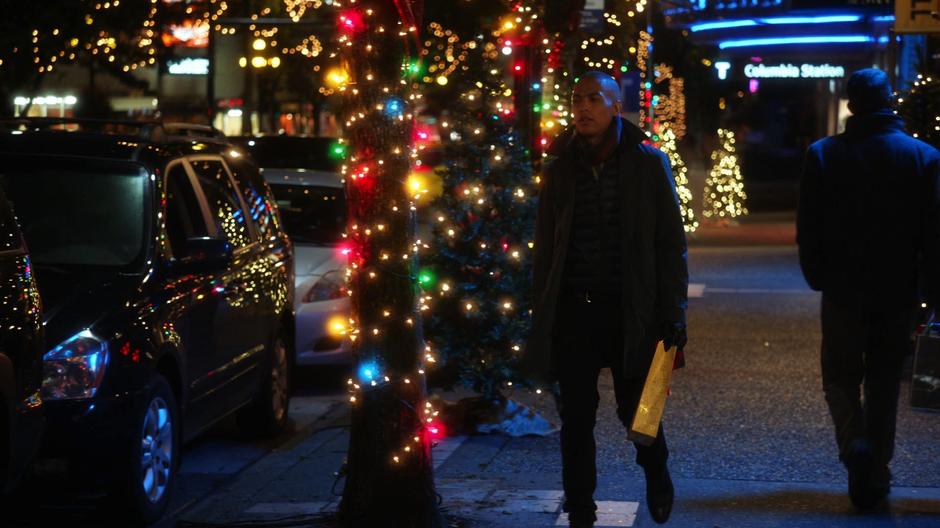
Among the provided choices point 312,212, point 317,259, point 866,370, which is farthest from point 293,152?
point 866,370

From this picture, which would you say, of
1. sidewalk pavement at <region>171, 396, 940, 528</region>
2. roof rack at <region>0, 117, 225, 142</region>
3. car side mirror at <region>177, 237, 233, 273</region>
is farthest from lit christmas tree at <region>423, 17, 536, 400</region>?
car side mirror at <region>177, 237, 233, 273</region>

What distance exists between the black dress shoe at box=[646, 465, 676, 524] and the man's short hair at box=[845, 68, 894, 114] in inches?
77.7

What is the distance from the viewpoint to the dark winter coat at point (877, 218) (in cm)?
679

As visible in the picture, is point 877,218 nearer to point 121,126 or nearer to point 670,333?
point 670,333

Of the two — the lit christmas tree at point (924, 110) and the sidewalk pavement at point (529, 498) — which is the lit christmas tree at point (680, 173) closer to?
the lit christmas tree at point (924, 110)

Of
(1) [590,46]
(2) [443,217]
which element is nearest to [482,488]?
(2) [443,217]

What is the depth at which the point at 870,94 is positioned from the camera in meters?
6.95

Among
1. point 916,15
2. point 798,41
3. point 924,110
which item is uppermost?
point 798,41

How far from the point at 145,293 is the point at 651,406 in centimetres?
269

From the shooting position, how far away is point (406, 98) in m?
6.56

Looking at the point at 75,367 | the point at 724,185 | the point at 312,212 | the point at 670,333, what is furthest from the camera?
the point at 724,185

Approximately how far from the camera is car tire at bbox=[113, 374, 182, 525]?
6895mm

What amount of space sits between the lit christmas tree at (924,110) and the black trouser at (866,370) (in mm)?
4651

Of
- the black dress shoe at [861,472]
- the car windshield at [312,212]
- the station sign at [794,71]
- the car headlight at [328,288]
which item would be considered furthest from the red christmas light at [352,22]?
the station sign at [794,71]
